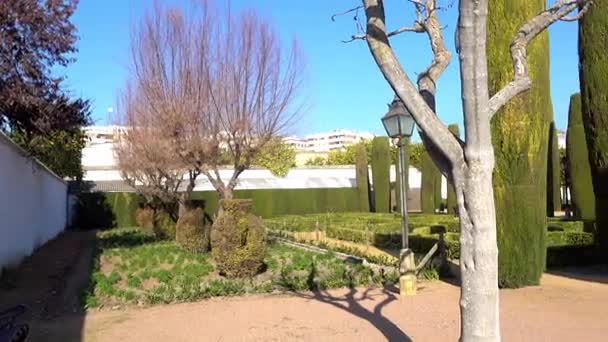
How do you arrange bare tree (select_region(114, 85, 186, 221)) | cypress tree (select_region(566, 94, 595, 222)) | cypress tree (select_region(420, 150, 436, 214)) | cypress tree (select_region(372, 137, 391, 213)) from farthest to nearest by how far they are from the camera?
1. cypress tree (select_region(372, 137, 391, 213))
2. cypress tree (select_region(420, 150, 436, 214))
3. cypress tree (select_region(566, 94, 595, 222))
4. bare tree (select_region(114, 85, 186, 221))

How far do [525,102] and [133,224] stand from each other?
25.9m

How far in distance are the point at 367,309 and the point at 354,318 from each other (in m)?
0.74

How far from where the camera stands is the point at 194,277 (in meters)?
10.9

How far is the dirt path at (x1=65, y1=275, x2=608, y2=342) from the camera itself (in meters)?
6.20

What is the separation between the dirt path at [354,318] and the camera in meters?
6.20

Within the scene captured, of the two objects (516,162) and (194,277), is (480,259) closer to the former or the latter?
(516,162)

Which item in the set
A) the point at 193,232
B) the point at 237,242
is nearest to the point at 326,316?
the point at 237,242

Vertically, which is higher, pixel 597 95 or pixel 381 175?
pixel 597 95

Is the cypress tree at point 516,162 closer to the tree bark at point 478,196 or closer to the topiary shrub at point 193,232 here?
the tree bark at point 478,196

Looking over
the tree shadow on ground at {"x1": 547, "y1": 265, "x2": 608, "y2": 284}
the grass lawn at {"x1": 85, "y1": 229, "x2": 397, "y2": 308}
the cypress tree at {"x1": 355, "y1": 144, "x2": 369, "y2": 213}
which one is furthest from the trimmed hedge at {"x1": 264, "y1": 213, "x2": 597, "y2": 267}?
the cypress tree at {"x1": 355, "y1": 144, "x2": 369, "y2": 213}

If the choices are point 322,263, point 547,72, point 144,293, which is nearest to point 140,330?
point 144,293

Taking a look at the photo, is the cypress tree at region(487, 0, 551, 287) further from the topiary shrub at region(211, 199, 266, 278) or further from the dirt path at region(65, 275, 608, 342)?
the topiary shrub at region(211, 199, 266, 278)

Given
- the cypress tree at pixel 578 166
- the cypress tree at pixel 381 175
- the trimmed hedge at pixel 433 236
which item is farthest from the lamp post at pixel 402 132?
the cypress tree at pixel 381 175

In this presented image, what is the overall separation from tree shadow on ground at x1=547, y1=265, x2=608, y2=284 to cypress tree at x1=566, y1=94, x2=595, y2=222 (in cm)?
701
